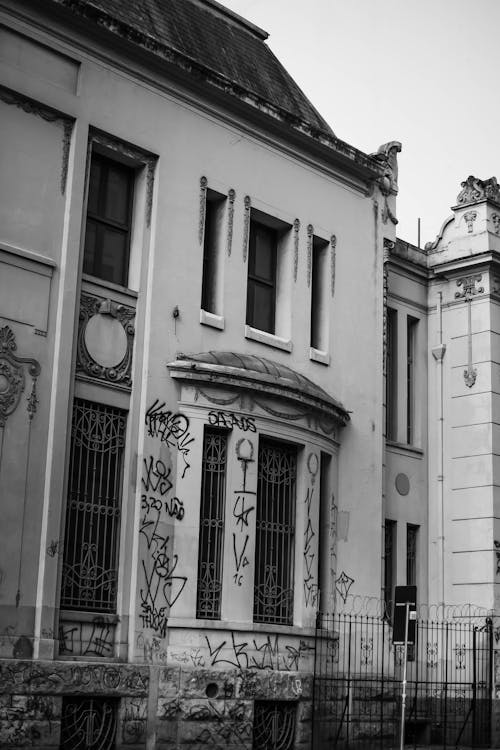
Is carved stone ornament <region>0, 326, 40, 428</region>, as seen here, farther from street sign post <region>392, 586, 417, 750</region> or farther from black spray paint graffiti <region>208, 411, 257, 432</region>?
street sign post <region>392, 586, 417, 750</region>

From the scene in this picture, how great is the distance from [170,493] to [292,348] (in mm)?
4104

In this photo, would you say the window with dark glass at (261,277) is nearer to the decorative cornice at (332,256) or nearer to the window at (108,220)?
the decorative cornice at (332,256)

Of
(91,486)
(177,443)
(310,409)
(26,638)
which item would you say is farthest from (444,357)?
(26,638)

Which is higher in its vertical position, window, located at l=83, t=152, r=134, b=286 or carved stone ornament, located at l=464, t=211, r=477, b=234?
carved stone ornament, located at l=464, t=211, r=477, b=234

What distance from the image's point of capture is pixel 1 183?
58.1ft

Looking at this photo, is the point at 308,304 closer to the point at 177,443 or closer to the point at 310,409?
the point at 310,409

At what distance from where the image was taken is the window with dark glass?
854 inches

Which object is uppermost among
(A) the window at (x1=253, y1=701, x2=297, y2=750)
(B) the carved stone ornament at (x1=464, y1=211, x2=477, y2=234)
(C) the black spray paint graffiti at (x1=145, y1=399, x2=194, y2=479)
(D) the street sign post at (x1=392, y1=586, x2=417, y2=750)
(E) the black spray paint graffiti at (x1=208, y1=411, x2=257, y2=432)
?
(B) the carved stone ornament at (x1=464, y1=211, x2=477, y2=234)

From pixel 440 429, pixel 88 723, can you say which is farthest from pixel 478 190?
pixel 88 723

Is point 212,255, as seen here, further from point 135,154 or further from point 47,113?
point 47,113

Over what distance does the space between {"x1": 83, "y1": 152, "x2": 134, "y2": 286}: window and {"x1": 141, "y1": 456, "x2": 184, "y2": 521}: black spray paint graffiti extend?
3.03 metres

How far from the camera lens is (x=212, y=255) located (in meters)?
21.0

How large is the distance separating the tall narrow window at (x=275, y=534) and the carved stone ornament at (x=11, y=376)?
4626mm

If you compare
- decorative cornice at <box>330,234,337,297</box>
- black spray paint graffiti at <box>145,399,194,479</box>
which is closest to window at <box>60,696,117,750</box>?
black spray paint graffiti at <box>145,399,194,479</box>
